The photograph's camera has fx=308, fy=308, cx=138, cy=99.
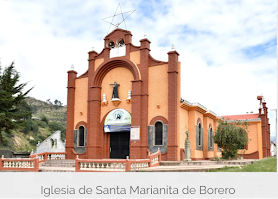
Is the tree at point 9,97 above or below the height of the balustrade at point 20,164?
above

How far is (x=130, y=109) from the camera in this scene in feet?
71.3

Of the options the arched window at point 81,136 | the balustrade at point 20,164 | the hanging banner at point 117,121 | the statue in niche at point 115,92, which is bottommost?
the balustrade at point 20,164

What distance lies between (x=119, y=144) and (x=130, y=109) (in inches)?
109

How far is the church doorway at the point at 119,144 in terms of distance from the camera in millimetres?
22078

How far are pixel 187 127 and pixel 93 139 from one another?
6.85m

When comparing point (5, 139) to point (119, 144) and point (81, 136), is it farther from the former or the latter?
point (119, 144)

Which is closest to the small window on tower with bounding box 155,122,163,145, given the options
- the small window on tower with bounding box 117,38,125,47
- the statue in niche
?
the statue in niche

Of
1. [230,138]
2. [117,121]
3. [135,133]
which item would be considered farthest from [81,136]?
[230,138]

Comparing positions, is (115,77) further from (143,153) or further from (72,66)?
(143,153)

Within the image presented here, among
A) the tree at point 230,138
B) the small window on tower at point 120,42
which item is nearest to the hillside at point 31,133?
the small window on tower at point 120,42

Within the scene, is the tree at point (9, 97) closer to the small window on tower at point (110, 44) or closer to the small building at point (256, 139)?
the small window on tower at point (110, 44)

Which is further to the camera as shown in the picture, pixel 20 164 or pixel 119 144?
pixel 119 144

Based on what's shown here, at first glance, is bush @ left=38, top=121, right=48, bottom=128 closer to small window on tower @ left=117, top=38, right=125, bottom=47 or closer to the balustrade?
small window on tower @ left=117, top=38, right=125, bottom=47

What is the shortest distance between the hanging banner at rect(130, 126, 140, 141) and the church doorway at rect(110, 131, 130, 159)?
1157 mm
